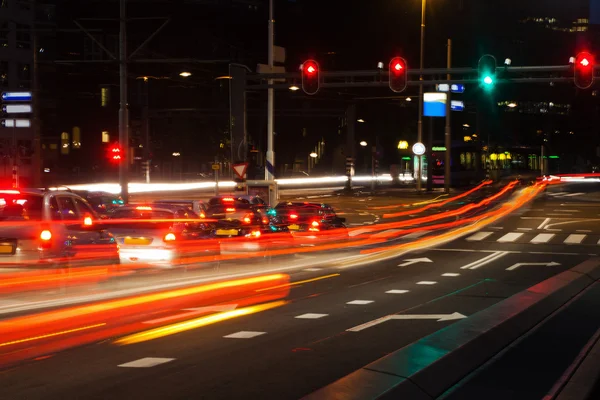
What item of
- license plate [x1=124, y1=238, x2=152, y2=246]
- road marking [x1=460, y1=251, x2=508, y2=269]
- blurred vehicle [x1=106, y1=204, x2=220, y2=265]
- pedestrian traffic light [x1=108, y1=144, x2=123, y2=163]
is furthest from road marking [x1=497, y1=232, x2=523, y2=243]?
license plate [x1=124, y1=238, x2=152, y2=246]

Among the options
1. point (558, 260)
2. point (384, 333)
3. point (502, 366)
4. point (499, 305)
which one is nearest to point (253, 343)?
point (384, 333)

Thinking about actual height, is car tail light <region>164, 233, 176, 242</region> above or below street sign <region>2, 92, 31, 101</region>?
below

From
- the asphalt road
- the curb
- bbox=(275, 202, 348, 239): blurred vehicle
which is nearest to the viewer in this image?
the curb

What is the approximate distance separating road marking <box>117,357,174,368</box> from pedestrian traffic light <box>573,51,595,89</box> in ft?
77.0

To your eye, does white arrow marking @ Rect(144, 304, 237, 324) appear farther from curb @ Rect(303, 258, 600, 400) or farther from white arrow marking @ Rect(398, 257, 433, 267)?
white arrow marking @ Rect(398, 257, 433, 267)

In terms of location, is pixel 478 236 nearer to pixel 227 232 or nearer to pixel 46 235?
pixel 227 232

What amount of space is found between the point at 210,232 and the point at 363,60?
286 feet

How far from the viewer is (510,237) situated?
3409 cm

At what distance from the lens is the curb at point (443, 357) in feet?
23.9

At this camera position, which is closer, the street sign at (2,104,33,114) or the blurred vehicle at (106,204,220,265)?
the blurred vehicle at (106,204,220,265)

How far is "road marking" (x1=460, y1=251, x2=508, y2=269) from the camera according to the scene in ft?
76.8

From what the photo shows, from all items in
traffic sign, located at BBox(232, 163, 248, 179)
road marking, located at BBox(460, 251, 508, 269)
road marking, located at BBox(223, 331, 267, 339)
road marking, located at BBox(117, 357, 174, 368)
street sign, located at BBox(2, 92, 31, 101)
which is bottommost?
road marking, located at BBox(460, 251, 508, 269)

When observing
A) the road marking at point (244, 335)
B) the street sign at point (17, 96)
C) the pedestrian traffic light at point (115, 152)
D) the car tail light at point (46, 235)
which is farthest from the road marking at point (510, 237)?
the road marking at point (244, 335)

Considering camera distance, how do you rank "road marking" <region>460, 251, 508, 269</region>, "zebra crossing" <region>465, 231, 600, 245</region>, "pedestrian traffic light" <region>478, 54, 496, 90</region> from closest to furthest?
"road marking" <region>460, 251, 508, 269</region> < "pedestrian traffic light" <region>478, 54, 496, 90</region> < "zebra crossing" <region>465, 231, 600, 245</region>
